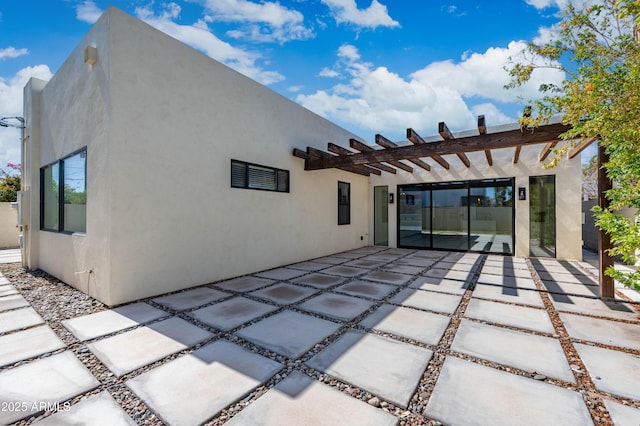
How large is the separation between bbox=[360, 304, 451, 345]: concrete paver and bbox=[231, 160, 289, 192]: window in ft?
12.2

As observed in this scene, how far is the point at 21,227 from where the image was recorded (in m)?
6.52

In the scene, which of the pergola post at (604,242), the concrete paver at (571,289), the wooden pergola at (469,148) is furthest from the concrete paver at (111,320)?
the pergola post at (604,242)

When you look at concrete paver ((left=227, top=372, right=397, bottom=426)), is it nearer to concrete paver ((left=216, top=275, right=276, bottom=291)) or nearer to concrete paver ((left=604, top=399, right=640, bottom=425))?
concrete paver ((left=604, top=399, right=640, bottom=425))

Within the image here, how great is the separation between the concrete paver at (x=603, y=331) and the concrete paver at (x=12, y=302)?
7040 mm

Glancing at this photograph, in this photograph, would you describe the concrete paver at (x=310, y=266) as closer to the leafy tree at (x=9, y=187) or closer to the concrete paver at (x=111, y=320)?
the concrete paver at (x=111, y=320)

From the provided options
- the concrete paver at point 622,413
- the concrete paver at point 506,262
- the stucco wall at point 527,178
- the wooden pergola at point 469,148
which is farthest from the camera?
the stucco wall at point 527,178

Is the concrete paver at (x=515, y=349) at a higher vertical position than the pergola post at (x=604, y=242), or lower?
lower

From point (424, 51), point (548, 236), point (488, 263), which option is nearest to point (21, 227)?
point (424, 51)

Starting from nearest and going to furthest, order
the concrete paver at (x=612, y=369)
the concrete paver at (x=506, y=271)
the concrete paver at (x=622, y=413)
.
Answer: the concrete paver at (x=622, y=413) < the concrete paver at (x=612, y=369) < the concrete paver at (x=506, y=271)

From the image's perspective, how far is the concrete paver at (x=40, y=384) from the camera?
1832mm

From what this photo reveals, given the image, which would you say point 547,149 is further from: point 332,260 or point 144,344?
point 144,344

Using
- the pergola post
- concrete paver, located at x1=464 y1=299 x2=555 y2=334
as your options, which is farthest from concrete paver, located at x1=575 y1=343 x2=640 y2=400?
the pergola post

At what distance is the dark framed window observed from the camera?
906cm

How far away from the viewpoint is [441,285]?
4.91 meters
